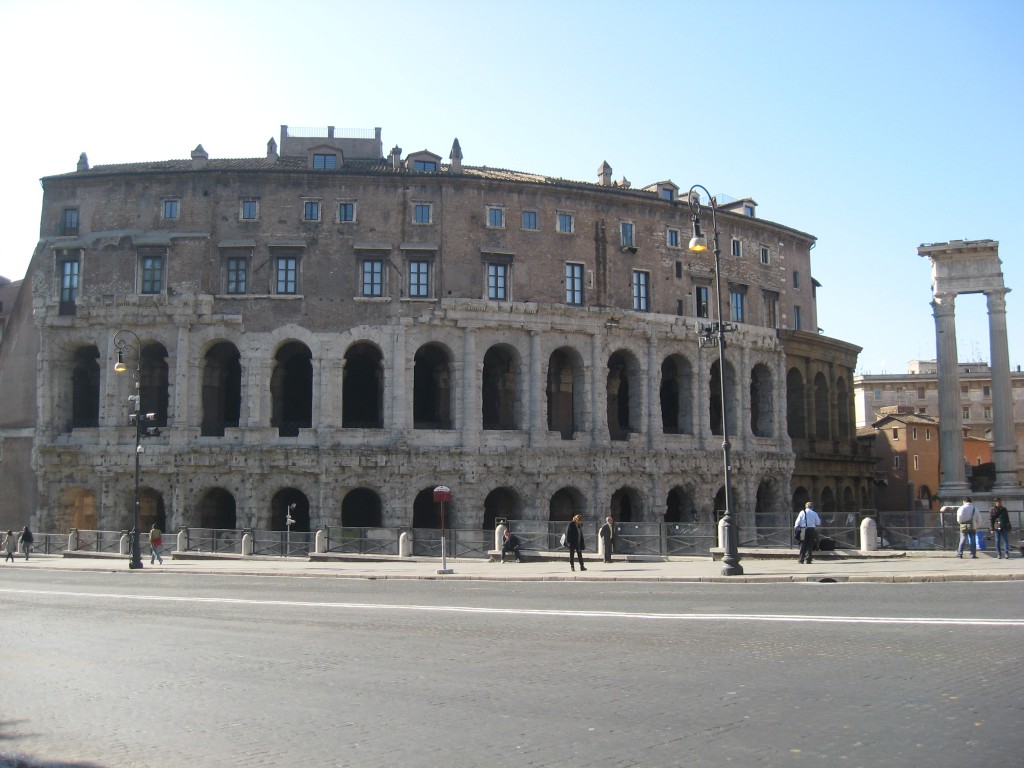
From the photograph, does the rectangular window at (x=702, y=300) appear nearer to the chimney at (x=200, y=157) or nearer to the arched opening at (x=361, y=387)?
the arched opening at (x=361, y=387)

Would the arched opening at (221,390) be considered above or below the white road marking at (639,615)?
above

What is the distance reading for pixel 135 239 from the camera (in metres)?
41.8

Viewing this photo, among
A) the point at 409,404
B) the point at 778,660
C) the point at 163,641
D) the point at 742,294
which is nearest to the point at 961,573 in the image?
the point at 778,660

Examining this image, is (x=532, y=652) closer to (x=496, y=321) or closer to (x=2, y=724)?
(x=2, y=724)

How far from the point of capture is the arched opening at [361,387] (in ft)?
142

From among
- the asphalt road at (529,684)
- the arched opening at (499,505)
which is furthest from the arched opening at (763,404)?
the asphalt road at (529,684)

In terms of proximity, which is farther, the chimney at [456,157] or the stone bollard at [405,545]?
the chimney at [456,157]

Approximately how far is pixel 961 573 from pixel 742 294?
30394mm

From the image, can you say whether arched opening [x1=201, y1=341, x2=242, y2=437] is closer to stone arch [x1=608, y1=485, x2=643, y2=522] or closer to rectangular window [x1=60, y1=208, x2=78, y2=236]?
rectangular window [x1=60, y1=208, x2=78, y2=236]

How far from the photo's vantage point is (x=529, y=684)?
9.19 m

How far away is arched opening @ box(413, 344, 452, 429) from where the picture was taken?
141 ft

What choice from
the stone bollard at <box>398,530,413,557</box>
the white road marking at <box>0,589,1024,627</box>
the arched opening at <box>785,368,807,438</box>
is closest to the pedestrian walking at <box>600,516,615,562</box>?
the stone bollard at <box>398,530,413,557</box>

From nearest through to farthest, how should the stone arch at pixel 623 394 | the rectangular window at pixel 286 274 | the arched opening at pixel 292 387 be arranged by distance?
the rectangular window at pixel 286 274
the arched opening at pixel 292 387
the stone arch at pixel 623 394

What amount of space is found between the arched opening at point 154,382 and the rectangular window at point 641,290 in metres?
21.3
